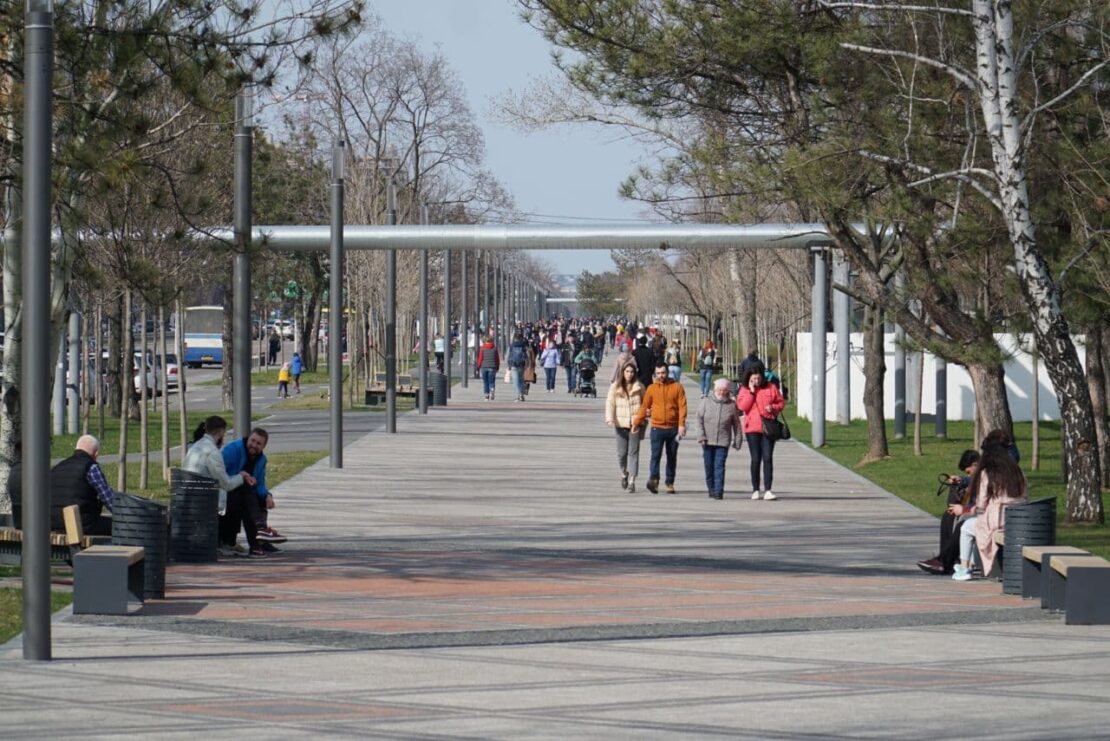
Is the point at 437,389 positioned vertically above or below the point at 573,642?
above

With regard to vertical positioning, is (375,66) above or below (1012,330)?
above

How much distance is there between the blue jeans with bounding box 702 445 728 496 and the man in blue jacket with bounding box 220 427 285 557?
288 inches

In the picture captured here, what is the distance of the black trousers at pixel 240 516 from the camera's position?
16.3 m

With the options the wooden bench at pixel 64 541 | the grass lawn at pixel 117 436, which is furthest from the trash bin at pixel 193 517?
the grass lawn at pixel 117 436

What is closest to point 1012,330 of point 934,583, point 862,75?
point 862,75

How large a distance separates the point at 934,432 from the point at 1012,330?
1533cm

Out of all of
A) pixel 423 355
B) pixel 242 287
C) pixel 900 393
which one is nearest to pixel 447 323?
pixel 423 355

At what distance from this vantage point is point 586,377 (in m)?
55.4

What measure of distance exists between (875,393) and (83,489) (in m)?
17.9

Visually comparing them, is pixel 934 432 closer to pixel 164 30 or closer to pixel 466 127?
pixel 164 30

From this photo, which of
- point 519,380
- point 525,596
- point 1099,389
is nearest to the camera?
point 525,596

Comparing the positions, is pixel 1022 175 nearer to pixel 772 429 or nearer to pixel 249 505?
pixel 772 429

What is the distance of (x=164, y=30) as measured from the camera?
1334 centimetres

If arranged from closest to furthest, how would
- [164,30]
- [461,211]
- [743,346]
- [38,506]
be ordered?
[38,506], [164,30], [743,346], [461,211]
